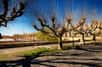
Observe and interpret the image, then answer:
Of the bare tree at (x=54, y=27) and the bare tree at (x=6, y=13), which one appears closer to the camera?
the bare tree at (x=6, y=13)

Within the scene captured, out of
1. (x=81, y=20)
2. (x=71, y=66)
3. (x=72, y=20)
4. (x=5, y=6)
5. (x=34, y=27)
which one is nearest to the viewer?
(x=5, y=6)

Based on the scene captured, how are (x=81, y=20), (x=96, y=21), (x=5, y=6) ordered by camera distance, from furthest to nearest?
(x=96, y=21) < (x=81, y=20) < (x=5, y=6)

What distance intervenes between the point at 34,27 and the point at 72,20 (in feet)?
30.5

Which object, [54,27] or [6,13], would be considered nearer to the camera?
[6,13]

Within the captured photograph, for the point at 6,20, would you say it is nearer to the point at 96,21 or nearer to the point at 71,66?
the point at 71,66

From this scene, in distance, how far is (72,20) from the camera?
50094mm

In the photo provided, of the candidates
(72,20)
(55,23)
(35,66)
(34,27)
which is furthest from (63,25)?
(35,66)

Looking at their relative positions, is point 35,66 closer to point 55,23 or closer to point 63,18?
point 55,23

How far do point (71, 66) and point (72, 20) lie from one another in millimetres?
32362

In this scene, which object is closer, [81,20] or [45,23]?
[45,23]

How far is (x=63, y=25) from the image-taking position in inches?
1662

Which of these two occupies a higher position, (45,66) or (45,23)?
(45,23)

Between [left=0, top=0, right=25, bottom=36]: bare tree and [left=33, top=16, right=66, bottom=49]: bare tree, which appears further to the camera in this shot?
[left=33, top=16, right=66, bottom=49]: bare tree

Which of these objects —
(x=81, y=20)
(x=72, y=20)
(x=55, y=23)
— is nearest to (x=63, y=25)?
(x=55, y=23)
